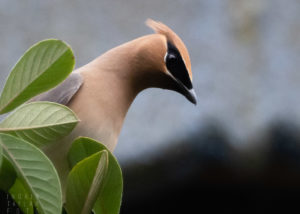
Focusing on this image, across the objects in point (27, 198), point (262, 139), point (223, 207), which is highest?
point (27, 198)

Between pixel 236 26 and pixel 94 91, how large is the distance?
1.56 m

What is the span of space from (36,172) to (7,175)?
0.13 ft

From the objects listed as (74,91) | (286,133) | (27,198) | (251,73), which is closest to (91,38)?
(251,73)

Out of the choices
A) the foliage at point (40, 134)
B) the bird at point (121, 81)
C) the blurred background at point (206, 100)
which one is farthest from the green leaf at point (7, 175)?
the blurred background at point (206, 100)

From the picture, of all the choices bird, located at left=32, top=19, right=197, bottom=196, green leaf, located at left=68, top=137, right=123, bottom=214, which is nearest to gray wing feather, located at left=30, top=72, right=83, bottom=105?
bird, located at left=32, top=19, right=197, bottom=196

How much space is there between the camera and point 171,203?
2.08 metres

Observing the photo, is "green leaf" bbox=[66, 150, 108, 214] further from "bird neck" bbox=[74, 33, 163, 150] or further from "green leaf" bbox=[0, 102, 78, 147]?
"bird neck" bbox=[74, 33, 163, 150]

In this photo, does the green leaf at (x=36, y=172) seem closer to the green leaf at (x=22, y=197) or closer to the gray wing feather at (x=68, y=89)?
the green leaf at (x=22, y=197)

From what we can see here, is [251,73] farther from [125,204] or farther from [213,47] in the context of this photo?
[125,204]

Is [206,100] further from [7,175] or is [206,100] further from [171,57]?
[7,175]

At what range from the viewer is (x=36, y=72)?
0.46 meters

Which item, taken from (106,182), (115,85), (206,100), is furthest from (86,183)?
(206,100)

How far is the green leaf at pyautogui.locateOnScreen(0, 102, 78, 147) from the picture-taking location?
0.45 meters

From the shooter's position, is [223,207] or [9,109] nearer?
[9,109]
